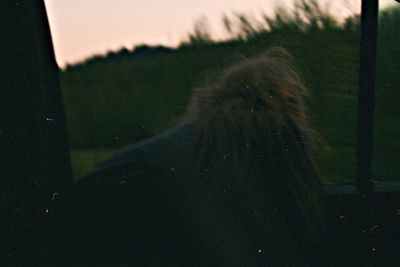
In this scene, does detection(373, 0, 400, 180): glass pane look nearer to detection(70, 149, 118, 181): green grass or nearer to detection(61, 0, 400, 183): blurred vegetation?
detection(61, 0, 400, 183): blurred vegetation

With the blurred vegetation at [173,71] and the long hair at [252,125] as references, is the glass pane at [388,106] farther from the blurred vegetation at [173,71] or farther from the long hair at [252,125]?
the long hair at [252,125]

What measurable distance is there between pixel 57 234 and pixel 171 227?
24 cm

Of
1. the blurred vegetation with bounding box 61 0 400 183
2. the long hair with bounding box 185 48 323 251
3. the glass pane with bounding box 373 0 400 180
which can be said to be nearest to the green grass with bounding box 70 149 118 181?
the blurred vegetation with bounding box 61 0 400 183

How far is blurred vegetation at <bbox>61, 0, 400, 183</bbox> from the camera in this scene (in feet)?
3.64

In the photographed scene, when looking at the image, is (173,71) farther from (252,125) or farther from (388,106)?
(388,106)

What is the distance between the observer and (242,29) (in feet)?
3.64

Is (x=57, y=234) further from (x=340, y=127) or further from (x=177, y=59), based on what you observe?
(x=340, y=127)

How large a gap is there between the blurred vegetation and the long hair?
3cm

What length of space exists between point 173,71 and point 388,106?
50 cm

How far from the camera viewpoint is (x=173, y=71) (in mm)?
1122

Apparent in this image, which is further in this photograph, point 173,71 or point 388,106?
point 388,106

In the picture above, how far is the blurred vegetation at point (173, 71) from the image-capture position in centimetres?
111

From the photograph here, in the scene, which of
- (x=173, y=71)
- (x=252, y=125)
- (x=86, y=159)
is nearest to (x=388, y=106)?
(x=252, y=125)

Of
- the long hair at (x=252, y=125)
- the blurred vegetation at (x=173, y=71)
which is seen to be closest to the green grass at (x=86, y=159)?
the blurred vegetation at (x=173, y=71)
